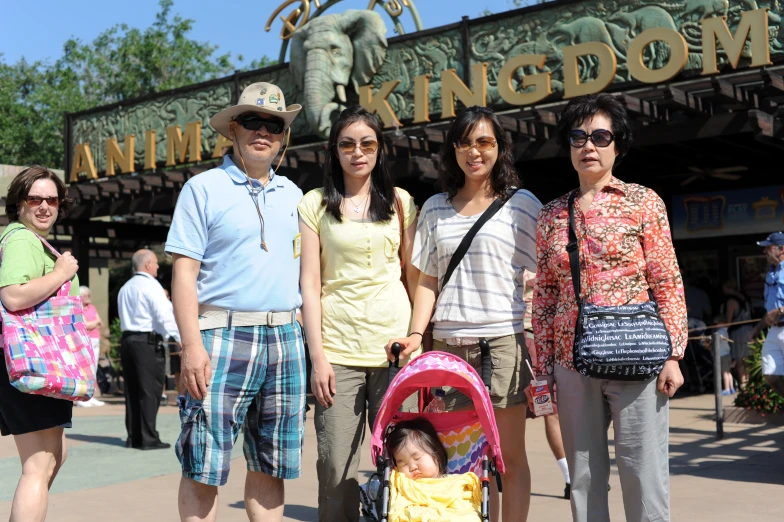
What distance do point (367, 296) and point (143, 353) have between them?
5693mm

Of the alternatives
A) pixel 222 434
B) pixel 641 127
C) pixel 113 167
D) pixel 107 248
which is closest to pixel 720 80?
pixel 641 127

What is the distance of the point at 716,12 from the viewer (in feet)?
35.9

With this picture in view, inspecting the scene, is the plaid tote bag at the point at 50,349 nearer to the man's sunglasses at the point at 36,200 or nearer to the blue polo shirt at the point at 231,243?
the man's sunglasses at the point at 36,200

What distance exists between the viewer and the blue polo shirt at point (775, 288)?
766 cm

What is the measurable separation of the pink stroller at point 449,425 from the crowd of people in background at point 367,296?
0.10 meters

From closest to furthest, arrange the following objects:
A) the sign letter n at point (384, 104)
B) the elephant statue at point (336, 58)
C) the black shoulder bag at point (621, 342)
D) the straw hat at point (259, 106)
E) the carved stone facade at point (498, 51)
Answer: the black shoulder bag at point (621, 342) < the straw hat at point (259, 106) < the carved stone facade at point (498, 51) < the sign letter n at point (384, 104) < the elephant statue at point (336, 58)

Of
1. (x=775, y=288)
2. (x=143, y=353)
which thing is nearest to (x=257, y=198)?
(x=775, y=288)

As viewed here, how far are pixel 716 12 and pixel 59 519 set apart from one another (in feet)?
29.8

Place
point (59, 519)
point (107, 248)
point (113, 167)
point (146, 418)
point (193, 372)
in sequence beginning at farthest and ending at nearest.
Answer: point (107, 248) → point (113, 167) → point (146, 418) → point (59, 519) → point (193, 372)

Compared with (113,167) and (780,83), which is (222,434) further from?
(113,167)

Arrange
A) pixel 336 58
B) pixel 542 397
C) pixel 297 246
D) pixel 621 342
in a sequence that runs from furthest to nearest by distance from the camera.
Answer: pixel 336 58 < pixel 297 246 < pixel 542 397 < pixel 621 342

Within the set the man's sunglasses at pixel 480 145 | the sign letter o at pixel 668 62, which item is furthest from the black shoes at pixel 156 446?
the sign letter o at pixel 668 62

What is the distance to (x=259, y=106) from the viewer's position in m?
3.96

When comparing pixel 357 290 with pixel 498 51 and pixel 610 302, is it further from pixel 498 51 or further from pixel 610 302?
pixel 498 51
